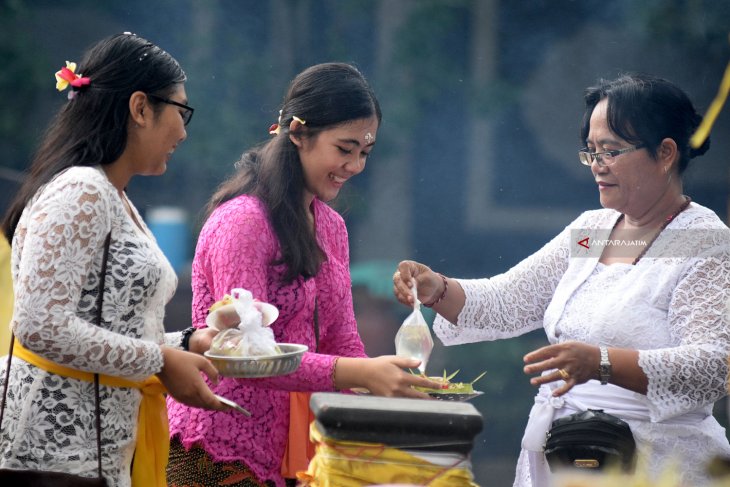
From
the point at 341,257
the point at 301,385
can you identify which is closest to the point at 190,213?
the point at 341,257

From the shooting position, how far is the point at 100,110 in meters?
2.05

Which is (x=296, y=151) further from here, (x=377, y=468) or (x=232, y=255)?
(x=377, y=468)

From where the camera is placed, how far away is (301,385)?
7.49 feet

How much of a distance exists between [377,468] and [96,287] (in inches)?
28.3

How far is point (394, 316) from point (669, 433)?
10.8ft

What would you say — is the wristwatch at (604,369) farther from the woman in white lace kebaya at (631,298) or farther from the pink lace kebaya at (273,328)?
the pink lace kebaya at (273,328)

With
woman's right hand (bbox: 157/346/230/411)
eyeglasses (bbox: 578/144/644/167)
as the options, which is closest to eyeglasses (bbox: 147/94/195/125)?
woman's right hand (bbox: 157/346/230/411)

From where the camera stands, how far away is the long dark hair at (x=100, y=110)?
6.61 feet

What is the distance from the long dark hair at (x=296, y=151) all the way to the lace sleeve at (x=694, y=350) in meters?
0.99

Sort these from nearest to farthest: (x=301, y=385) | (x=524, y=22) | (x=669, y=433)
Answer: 1. (x=301, y=385)
2. (x=669, y=433)
3. (x=524, y=22)

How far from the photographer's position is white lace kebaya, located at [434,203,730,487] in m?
2.43

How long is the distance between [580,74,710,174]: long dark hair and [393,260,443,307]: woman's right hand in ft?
2.42

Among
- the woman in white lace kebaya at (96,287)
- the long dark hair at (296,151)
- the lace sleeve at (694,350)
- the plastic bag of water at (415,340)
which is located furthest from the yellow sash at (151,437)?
the lace sleeve at (694,350)

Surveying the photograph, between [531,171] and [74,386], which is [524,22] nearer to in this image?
[531,171]
